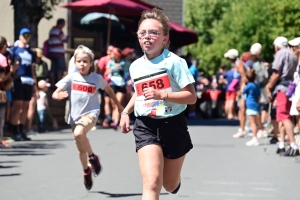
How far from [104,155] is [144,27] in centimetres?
759

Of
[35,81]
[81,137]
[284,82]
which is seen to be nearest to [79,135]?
[81,137]

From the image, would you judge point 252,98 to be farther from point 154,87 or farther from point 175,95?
point 175,95

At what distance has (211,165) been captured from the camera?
13.6 metres

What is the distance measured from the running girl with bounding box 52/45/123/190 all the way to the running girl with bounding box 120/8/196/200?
325 cm

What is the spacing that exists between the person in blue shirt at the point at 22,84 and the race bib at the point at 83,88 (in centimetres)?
640

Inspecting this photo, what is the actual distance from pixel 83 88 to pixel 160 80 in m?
3.80

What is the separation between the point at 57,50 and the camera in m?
22.8

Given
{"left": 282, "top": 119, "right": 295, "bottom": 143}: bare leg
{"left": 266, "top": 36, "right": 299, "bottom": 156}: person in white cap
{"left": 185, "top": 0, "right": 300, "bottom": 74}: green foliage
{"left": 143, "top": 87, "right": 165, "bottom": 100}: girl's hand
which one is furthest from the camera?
{"left": 185, "top": 0, "right": 300, "bottom": 74}: green foliage

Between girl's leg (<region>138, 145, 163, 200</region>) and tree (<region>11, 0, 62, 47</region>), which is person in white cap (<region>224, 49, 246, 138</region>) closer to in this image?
tree (<region>11, 0, 62, 47</region>)

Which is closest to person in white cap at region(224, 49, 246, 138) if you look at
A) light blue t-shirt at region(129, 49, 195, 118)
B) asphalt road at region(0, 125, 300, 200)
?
asphalt road at region(0, 125, 300, 200)

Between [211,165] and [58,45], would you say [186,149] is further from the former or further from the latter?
[58,45]

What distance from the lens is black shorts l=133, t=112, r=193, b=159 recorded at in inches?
296

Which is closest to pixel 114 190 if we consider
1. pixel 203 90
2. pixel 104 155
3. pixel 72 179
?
pixel 72 179

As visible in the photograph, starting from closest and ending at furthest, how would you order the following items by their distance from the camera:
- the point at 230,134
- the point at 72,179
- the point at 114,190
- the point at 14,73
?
1. the point at 114,190
2. the point at 72,179
3. the point at 14,73
4. the point at 230,134
